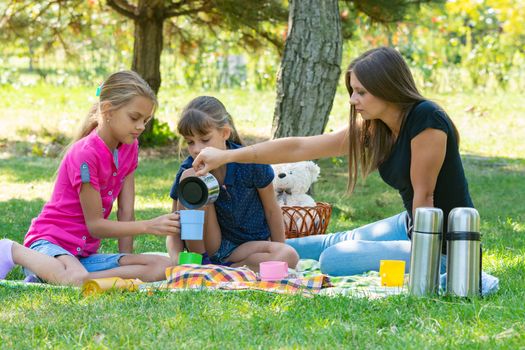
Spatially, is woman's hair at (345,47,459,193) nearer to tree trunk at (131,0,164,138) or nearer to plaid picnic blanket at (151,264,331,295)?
plaid picnic blanket at (151,264,331,295)

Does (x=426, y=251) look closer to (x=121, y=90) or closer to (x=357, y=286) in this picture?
(x=357, y=286)

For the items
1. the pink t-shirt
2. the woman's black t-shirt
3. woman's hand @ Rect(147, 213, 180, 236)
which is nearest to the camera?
the woman's black t-shirt

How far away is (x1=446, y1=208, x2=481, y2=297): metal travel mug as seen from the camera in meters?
3.09

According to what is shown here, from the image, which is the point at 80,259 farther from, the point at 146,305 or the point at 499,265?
the point at 499,265

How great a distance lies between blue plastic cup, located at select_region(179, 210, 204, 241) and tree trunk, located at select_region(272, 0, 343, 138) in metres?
2.83

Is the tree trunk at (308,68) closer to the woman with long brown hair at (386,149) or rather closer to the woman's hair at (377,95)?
the woman with long brown hair at (386,149)

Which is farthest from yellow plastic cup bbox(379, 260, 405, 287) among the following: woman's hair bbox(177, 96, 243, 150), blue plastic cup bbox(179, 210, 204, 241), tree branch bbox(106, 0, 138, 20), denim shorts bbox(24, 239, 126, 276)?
tree branch bbox(106, 0, 138, 20)

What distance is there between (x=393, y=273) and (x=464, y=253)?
0.53 m

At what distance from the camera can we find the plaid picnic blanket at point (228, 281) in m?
3.33

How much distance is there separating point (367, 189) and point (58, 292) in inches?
177

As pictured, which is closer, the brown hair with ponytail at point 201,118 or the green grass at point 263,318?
the green grass at point 263,318

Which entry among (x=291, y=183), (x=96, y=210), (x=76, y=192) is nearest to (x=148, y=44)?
(x=291, y=183)

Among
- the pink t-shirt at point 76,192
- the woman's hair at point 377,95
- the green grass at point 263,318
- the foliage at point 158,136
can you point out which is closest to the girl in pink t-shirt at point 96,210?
the pink t-shirt at point 76,192

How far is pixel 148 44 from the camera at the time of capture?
888 centimetres
